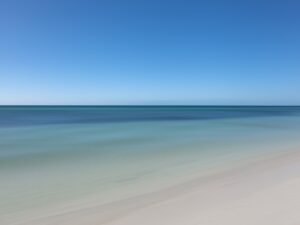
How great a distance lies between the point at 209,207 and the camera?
356 centimetres

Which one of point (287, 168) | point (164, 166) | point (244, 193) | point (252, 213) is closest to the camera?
point (252, 213)

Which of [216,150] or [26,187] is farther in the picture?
[216,150]

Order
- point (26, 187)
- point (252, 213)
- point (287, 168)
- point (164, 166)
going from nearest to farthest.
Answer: point (252, 213)
point (26, 187)
point (287, 168)
point (164, 166)

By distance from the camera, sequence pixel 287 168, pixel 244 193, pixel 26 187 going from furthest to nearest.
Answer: pixel 287 168, pixel 26 187, pixel 244 193

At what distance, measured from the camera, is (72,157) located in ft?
25.9

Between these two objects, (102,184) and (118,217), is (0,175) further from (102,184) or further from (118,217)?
(118,217)

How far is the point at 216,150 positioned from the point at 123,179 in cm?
458

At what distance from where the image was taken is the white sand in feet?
10.4

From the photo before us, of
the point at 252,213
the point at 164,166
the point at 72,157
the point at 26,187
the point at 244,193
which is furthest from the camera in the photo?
the point at 72,157

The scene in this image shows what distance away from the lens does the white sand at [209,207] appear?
10.4ft

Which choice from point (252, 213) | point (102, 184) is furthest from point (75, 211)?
point (252, 213)

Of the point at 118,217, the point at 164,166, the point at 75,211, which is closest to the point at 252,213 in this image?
the point at 118,217

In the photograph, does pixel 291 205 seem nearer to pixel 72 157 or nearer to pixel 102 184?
pixel 102 184

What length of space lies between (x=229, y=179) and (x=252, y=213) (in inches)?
70.2
